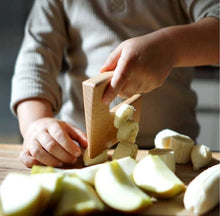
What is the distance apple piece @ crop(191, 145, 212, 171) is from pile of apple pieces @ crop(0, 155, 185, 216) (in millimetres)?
120

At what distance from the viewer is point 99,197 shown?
17.1 inches

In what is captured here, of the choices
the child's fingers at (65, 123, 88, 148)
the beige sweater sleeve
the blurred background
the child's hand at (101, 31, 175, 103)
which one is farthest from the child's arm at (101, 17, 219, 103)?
the blurred background

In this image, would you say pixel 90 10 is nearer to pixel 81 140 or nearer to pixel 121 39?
pixel 121 39

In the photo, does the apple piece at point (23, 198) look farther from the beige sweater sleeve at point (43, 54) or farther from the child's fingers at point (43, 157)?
the beige sweater sleeve at point (43, 54)

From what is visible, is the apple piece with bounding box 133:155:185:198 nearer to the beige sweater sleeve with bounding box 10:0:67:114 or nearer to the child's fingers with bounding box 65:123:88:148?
the child's fingers with bounding box 65:123:88:148

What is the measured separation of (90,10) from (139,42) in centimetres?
23

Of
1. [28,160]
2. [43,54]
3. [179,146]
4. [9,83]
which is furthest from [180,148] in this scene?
[9,83]

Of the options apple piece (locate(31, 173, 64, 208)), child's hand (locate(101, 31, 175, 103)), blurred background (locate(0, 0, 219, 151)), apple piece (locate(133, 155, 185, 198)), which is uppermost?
child's hand (locate(101, 31, 175, 103))

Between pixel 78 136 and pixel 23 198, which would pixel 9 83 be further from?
pixel 23 198

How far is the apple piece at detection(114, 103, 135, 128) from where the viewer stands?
22.2 inches

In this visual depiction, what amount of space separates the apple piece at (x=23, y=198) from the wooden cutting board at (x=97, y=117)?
14 centimetres

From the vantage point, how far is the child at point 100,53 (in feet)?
2.16

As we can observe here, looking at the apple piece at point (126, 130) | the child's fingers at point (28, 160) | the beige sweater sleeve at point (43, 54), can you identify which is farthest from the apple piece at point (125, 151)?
the beige sweater sleeve at point (43, 54)

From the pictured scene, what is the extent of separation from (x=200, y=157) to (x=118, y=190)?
0.66 feet
